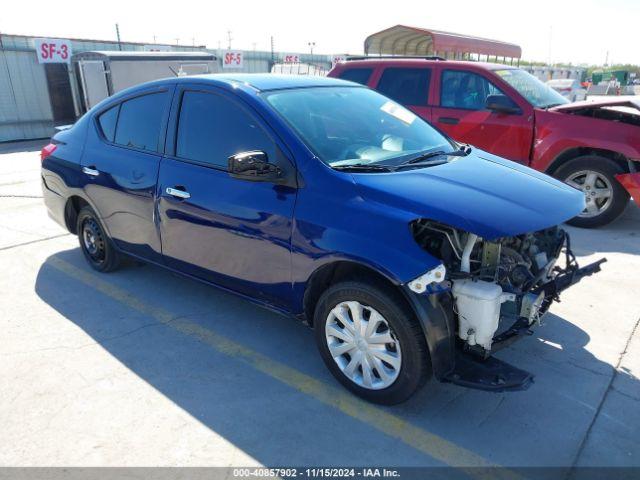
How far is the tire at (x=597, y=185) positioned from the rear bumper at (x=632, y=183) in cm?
17

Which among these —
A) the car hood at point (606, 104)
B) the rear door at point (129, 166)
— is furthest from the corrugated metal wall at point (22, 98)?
the car hood at point (606, 104)

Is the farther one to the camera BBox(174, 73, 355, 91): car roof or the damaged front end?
BBox(174, 73, 355, 91): car roof

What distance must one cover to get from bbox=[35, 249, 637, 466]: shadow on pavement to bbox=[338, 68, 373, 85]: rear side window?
4.63 metres

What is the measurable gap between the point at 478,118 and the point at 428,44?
28.3 feet

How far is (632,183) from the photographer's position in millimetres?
5684

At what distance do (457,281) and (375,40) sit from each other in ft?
41.3

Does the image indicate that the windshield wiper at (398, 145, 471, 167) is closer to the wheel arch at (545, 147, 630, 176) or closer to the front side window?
the wheel arch at (545, 147, 630, 176)

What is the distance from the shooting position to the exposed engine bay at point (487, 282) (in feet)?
8.73

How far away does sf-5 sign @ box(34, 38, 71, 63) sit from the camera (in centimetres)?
1415

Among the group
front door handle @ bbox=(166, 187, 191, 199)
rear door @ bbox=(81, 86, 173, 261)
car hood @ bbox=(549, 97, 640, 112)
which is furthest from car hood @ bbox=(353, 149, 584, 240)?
car hood @ bbox=(549, 97, 640, 112)

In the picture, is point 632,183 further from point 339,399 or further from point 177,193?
point 177,193

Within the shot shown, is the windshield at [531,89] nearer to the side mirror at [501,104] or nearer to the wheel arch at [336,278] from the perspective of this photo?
the side mirror at [501,104]

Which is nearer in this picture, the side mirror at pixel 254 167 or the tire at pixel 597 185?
the side mirror at pixel 254 167

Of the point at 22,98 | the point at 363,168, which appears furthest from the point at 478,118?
the point at 22,98
